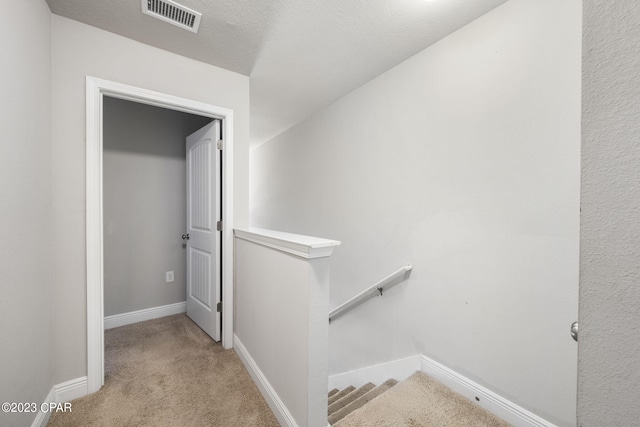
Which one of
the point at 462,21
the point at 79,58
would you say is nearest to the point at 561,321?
the point at 462,21

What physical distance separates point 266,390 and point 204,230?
57.6 inches

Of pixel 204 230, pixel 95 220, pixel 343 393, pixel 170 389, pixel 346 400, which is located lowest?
→ pixel 343 393

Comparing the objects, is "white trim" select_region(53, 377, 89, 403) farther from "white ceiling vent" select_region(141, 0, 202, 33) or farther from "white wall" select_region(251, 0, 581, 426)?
"white ceiling vent" select_region(141, 0, 202, 33)

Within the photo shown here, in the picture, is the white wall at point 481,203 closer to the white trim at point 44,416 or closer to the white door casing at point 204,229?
the white door casing at point 204,229

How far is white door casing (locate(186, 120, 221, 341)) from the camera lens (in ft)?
7.04

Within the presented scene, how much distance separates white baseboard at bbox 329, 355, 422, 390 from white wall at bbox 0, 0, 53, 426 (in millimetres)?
2103

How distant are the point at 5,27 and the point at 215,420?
2.06 metres

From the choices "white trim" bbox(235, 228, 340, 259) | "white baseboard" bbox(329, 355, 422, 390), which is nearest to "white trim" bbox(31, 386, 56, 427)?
"white trim" bbox(235, 228, 340, 259)

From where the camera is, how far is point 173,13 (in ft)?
4.95

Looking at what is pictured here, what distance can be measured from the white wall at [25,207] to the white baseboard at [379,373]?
2.10 metres

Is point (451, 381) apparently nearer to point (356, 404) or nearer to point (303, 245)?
point (356, 404)

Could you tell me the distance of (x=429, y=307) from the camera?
5.72 ft

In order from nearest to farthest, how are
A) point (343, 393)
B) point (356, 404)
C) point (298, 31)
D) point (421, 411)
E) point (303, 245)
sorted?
point (303, 245), point (421, 411), point (298, 31), point (356, 404), point (343, 393)

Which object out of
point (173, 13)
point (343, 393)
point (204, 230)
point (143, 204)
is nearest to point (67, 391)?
point (204, 230)
